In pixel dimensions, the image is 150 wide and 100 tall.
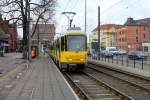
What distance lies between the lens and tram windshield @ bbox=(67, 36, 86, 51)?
109 ft

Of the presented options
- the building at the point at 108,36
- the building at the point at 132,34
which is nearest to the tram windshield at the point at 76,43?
the building at the point at 132,34

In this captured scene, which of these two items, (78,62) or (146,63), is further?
(146,63)

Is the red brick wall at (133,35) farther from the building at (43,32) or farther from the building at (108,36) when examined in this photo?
the building at (43,32)

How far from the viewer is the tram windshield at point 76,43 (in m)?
33.3

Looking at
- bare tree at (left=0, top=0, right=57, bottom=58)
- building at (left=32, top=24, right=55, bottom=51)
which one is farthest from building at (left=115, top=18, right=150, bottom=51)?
bare tree at (left=0, top=0, right=57, bottom=58)

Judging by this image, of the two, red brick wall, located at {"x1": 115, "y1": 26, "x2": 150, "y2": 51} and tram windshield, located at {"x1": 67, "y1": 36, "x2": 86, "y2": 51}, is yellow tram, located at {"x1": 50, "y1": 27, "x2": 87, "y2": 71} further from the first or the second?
red brick wall, located at {"x1": 115, "y1": 26, "x2": 150, "y2": 51}

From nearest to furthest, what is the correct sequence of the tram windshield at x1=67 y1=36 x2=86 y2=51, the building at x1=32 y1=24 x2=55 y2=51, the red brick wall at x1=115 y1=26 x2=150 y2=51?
the tram windshield at x1=67 y1=36 x2=86 y2=51
the building at x1=32 y1=24 x2=55 y2=51
the red brick wall at x1=115 y1=26 x2=150 y2=51

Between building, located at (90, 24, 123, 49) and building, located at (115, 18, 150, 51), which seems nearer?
building, located at (115, 18, 150, 51)

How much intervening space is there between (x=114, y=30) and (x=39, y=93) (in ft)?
537

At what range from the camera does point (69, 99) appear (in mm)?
15227

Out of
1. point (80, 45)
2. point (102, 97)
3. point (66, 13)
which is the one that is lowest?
point (102, 97)

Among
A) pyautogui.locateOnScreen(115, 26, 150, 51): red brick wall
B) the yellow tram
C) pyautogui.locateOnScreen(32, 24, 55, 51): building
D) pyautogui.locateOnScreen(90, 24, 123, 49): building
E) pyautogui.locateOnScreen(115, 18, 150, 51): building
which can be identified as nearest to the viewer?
the yellow tram

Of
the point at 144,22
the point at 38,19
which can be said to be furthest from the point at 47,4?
the point at 144,22

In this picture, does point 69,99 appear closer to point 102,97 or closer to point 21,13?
point 102,97
